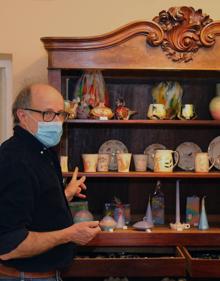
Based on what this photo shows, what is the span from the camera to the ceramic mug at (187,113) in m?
2.55

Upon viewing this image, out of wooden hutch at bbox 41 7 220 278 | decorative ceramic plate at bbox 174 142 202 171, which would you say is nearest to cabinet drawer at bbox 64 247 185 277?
wooden hutch at bbox 41 7 220 278

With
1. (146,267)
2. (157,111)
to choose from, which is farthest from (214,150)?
(146,267)

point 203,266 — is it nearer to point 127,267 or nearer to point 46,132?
point 127,267

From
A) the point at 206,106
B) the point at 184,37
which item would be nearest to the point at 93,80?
the point at 184,37

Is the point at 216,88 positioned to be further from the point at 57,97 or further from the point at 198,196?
the point at 57,97

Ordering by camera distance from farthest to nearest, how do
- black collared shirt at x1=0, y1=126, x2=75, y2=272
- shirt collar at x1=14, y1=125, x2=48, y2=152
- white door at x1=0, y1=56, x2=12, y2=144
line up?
white door at x1=0, y1=56, x2=12, y2=144, shirt collar at x1=14, y1=125, x2=48, y2=152, black collared shirt at x1=0, y1=126, x2=75, y2=272

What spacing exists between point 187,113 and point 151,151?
1.14 feet

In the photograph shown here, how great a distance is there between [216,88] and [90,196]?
989 millimetres

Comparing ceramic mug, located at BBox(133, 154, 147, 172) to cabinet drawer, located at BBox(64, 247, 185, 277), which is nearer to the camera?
cabinet drawer, located at BBox(64, 247, 185, 277)

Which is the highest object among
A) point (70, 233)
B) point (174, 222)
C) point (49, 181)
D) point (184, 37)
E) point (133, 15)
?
point (133, 15)

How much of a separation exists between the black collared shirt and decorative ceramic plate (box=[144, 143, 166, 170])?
103cm

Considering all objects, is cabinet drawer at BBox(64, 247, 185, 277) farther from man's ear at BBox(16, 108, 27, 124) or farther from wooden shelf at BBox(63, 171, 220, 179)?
man's ear at BBox(16, 108, 27, 124)

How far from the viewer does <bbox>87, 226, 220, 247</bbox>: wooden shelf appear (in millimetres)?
2400

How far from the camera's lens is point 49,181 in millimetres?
1650
